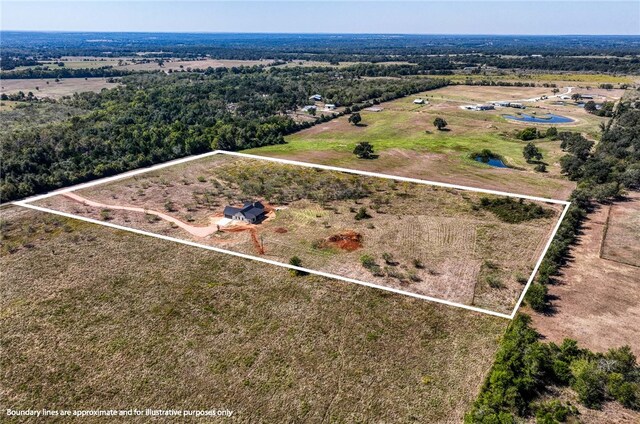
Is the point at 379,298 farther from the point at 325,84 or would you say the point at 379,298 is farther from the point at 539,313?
the point at 325,84

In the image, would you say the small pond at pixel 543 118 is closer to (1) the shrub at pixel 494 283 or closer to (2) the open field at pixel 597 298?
(2) the open field at pixel 597 298

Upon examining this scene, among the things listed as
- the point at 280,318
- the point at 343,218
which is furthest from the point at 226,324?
the point at 343,218

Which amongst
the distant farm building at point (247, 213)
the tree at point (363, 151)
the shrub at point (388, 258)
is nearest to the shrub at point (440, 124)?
the tree at point (363, 151)

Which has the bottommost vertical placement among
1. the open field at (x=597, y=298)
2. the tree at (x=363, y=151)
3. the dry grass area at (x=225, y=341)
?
the dry grass area at (x=225, y=341)

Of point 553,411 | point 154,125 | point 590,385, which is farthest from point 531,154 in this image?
point 154,125

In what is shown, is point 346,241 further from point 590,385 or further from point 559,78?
point 559,78
